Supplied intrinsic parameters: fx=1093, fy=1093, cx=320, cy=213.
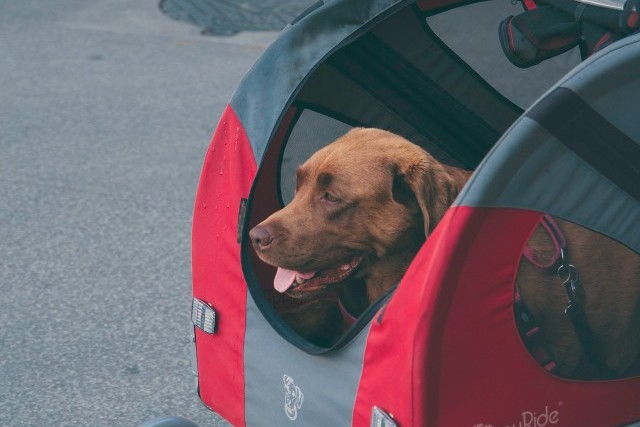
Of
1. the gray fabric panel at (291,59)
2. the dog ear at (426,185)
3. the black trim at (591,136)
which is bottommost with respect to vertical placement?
the dog ear at (426,185)

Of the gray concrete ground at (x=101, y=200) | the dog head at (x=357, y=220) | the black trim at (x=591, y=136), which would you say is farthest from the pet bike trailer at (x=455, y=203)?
the gray concrete ground at (x=101, y=200)

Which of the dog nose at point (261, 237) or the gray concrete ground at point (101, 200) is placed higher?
the dog nose at point (261, 237)

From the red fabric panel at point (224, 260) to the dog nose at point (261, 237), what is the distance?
7 cm

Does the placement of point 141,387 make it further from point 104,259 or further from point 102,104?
point 102,104

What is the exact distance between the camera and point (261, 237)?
2512mm

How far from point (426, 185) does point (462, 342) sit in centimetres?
54

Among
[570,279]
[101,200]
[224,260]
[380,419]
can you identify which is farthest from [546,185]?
[101,200]

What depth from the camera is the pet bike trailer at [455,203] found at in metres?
1.96

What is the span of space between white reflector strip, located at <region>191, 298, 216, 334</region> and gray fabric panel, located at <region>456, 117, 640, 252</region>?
37.0 inches

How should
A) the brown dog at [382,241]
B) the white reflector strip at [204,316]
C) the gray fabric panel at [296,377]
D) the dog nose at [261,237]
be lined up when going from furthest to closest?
the white reflector strip at [204,316] → the dog nose at [261,237] → the brown dog at [382,241] → the gray fabric panel at [296,377]

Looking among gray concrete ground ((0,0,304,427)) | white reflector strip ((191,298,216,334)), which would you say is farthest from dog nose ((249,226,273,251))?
gray concrete ground ((0,0,304,427))

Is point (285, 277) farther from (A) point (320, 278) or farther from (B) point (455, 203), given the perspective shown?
(B) point (455, 203)

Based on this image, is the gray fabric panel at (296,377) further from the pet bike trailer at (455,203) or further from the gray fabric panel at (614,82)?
the gray fabric panel at (614,82)

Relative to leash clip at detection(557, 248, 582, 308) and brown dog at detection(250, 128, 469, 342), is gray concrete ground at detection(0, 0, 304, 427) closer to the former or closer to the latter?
brown dog at detection(250, 128, 469, 342)
